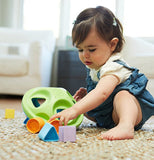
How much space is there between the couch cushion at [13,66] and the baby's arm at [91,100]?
1696mm

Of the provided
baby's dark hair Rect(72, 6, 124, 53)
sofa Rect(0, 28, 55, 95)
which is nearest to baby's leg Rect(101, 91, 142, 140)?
baby's dark hair Rect(72, 6, 124, 53)

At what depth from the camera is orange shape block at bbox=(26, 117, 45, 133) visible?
0.83m

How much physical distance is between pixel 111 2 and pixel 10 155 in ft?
10.9

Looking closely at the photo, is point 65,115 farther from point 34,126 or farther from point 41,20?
point 41,20

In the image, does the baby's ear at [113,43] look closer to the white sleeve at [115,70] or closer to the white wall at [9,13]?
the white sleeve at [115,70]

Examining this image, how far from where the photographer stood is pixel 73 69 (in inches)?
118

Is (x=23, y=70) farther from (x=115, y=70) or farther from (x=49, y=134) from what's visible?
(x=49, y=134)

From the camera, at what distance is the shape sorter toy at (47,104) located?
0.91m

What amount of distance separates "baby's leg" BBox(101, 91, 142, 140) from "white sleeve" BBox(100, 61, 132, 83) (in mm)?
61

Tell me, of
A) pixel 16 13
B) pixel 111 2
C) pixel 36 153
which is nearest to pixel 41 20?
pixel 16 13

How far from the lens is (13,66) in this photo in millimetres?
2445

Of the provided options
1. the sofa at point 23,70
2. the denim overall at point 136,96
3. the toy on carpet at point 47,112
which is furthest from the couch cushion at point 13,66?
the denim overall at point 136,96

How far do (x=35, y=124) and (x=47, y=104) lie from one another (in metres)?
0.10

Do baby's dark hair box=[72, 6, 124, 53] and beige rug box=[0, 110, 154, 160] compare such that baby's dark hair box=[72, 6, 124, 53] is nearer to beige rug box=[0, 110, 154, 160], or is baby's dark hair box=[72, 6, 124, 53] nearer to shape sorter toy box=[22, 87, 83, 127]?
shape sorter toy box=[22, 87, 83, 127]
